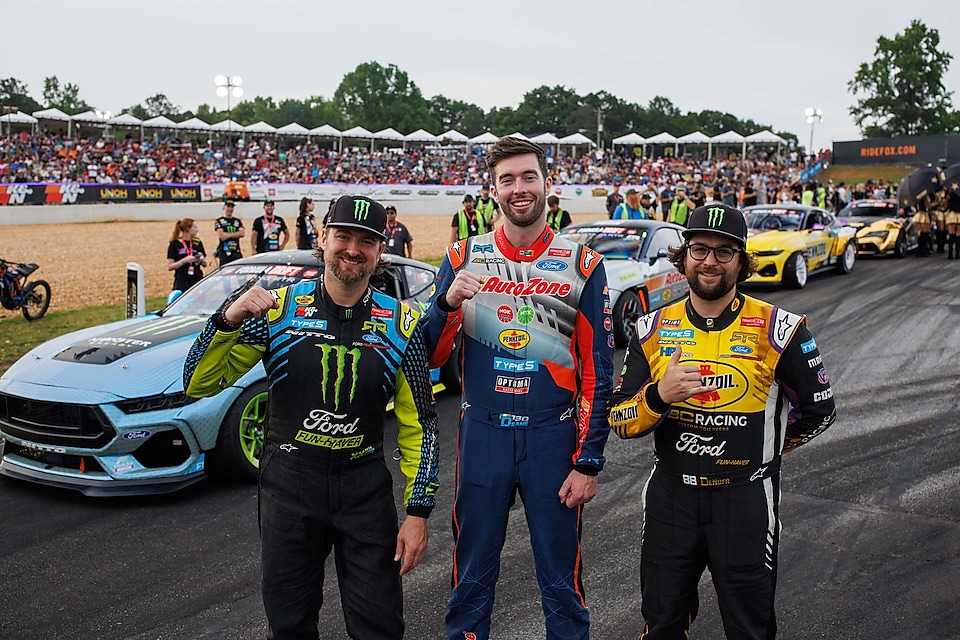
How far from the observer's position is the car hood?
17.3 feet

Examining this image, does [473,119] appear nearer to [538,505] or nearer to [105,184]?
[105,184]

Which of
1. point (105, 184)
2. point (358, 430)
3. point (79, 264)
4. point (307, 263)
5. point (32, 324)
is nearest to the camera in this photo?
point (358, 430)

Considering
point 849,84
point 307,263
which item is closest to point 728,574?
point 307,263

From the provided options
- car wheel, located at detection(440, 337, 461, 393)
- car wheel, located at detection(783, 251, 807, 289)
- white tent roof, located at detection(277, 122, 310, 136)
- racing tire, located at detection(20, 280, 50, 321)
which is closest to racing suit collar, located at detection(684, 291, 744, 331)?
car wheel, located at detection(440, 337, 461, 393)

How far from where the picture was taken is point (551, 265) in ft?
10.3

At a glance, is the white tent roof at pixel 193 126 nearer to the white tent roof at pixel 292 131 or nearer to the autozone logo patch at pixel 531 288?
the white tent roof at pixel 292 131

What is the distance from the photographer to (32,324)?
11359 mm

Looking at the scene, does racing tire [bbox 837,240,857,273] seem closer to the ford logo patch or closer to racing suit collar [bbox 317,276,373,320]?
the ford logo patch

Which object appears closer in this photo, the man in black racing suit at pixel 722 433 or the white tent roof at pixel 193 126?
the man in black racing suit at pixel 722 433

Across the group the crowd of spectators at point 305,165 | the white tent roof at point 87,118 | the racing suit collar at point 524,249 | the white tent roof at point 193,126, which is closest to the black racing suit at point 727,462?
the racing suit collar at point 524,249

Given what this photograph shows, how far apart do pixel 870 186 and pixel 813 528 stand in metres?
32.0

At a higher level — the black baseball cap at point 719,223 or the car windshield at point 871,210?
the car windshield at point 871,210

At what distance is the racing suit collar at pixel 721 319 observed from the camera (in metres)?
2.96

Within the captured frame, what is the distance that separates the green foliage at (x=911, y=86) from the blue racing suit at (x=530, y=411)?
95.8 metres
